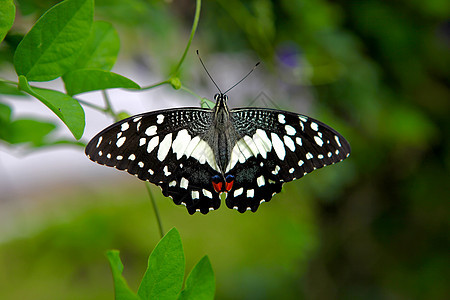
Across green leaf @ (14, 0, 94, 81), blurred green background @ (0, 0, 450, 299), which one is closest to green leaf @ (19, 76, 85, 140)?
green leaf @ (14, 0, 94, 81)

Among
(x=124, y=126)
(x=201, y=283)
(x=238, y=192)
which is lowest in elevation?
(x=201, y=283)

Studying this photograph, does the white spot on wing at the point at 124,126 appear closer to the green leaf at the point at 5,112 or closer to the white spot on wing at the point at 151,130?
the white spot on wing at the point at 151,130

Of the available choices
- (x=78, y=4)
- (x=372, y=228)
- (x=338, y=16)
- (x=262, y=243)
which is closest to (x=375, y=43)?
(x=338, y=16)

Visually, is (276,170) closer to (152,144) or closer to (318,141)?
(318,141)

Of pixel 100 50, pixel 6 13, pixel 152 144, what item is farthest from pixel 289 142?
pixel 6 13

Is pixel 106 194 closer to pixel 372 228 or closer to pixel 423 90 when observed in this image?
pixel 372 228

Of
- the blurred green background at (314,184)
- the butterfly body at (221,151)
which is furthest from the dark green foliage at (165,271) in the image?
the blurred green background at (314,184)

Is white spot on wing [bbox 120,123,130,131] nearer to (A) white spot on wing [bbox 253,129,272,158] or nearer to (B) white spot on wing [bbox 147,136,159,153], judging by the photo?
(B) white spot on wing [bbox 147,136,159,153]
